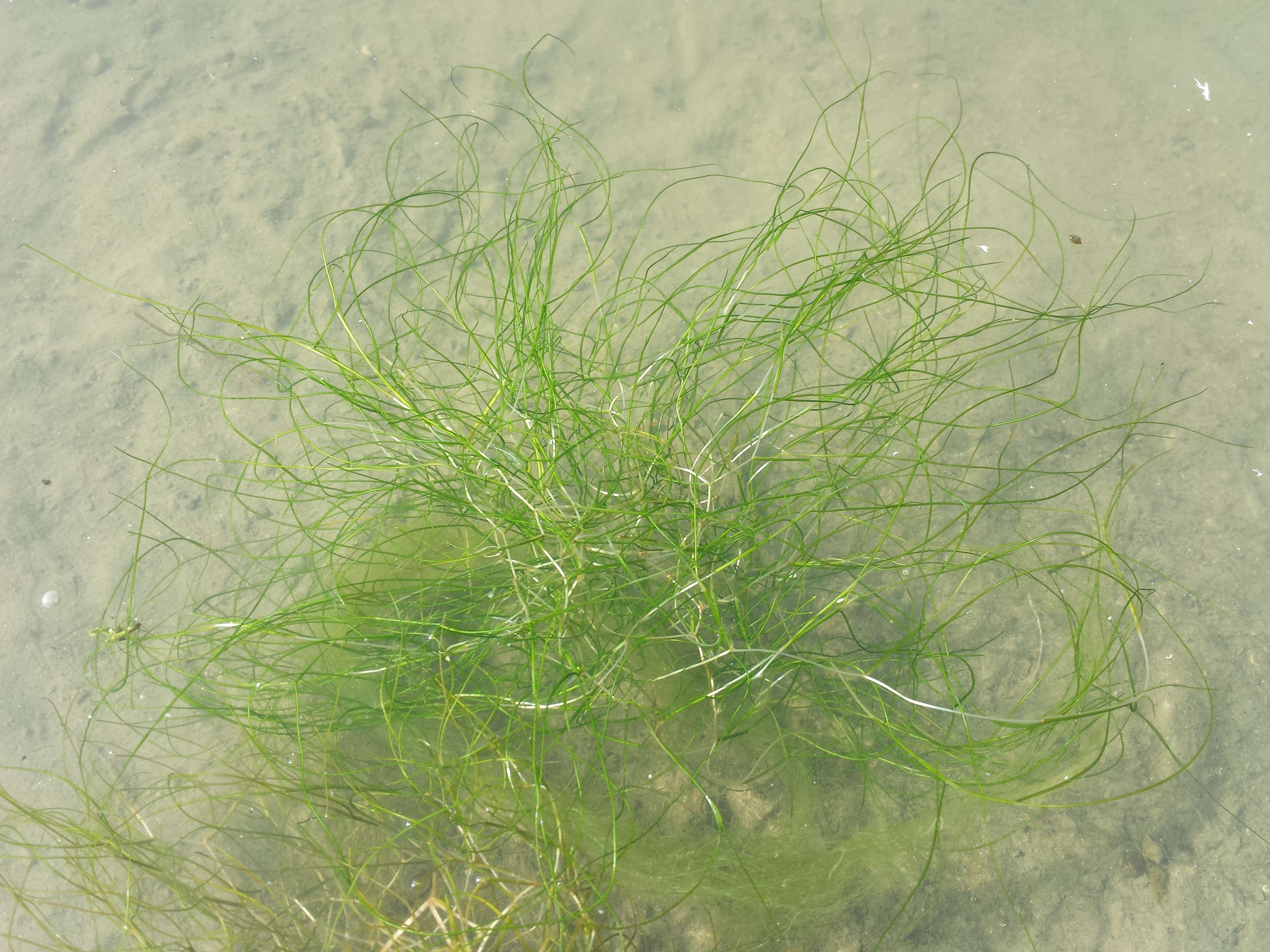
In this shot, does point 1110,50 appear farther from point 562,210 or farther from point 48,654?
point 48,654

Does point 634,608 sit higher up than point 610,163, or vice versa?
point 610,163

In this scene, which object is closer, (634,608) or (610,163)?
(634,608)

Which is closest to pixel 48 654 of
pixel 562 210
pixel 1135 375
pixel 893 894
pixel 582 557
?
pixel 582 557

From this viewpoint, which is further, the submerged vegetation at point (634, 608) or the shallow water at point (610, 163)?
the shallow water at point (610, 163)

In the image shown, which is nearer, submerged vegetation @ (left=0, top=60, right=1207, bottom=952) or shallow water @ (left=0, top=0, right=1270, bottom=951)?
submerged vegetation @ (left=0, top=60, right=1207, bottom=952)
